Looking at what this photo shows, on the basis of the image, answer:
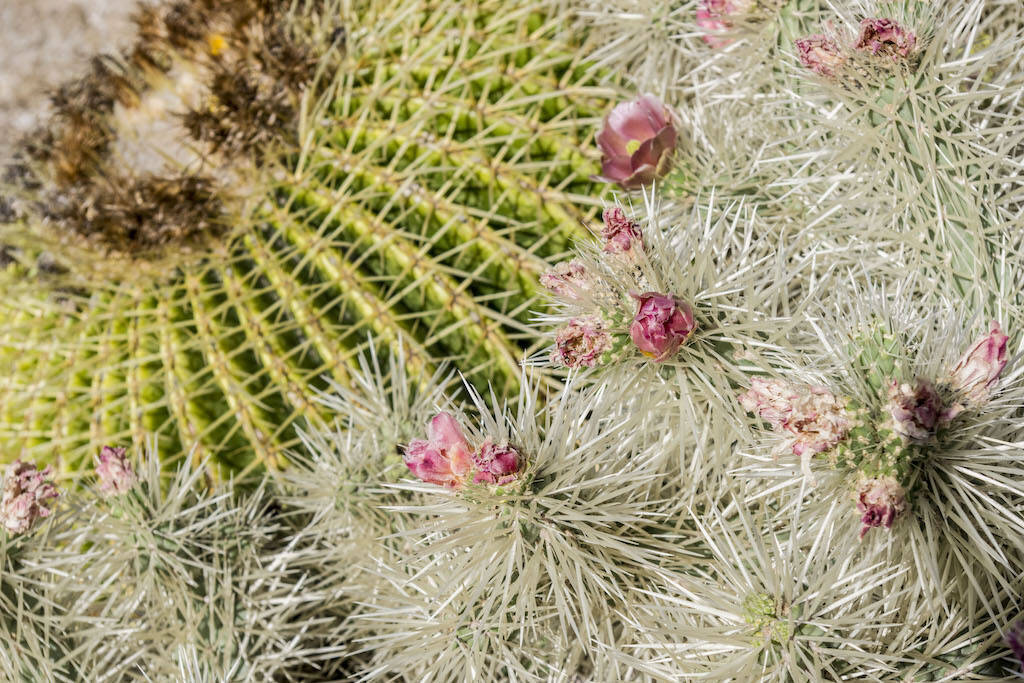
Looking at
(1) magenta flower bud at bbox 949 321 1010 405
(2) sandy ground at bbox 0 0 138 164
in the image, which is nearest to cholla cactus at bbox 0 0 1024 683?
(1) magenta flower bud at bbox 949 321 1010 405

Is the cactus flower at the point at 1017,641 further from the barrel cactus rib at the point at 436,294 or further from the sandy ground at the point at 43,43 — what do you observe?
the sandy ground at the point at 43,43

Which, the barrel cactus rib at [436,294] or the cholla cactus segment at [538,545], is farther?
the barrel cactus rib at [436,294]

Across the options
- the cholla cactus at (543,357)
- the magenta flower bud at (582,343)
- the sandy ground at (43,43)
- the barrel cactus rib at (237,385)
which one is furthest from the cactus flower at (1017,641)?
the sandy ground at (43,43)

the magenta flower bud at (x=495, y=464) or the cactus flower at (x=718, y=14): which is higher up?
the cactus flower at (x=718, y=14)

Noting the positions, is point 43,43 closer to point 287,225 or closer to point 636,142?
point 287,225

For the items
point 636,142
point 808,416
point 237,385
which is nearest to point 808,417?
point 808,416

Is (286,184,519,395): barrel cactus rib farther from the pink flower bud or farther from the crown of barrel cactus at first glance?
the pink flower bud

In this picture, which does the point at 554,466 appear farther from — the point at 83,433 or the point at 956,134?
the point at 83,433

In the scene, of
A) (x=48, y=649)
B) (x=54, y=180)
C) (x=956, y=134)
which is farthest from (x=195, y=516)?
(x=956, y=134)
